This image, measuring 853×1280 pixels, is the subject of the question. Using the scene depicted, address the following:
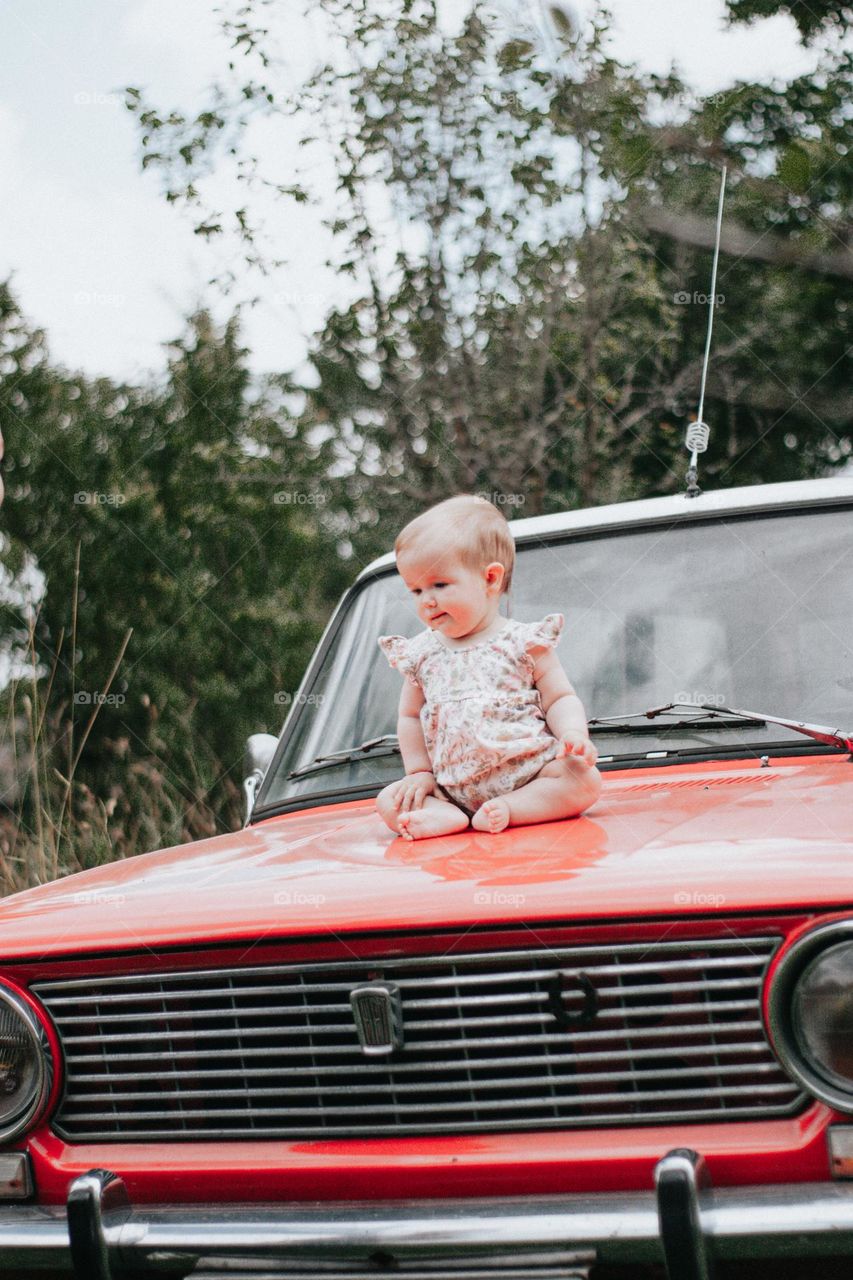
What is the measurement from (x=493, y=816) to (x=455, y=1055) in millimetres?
541

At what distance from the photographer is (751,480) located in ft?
43.9

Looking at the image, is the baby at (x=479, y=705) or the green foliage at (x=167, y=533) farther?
the green foliage at (x=167, y=533)

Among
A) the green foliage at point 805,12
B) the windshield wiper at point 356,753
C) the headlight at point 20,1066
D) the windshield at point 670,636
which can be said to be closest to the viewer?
the headlight at point 20,1066

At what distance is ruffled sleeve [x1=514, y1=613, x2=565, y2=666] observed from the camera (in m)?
2.64

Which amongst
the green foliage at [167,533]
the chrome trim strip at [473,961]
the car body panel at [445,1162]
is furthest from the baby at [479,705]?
the green foliage at [167,533]

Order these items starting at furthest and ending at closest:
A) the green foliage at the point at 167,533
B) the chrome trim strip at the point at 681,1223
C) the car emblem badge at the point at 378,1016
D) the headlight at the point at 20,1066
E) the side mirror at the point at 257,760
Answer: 1. the green foliage at the point at 167,533
2. the side mirror at the point at 257,760
3. the headlight at the point at 20,1066
4. the car emblem badge at the point at 378,1016
5. the chrome trim strip at the point at 681,1223

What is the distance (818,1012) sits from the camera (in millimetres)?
1833

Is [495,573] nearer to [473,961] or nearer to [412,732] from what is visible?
[412,732]

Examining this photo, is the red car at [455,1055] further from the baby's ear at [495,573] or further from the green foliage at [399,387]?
the green foliage at [399,387]

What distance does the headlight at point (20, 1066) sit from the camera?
2.20m

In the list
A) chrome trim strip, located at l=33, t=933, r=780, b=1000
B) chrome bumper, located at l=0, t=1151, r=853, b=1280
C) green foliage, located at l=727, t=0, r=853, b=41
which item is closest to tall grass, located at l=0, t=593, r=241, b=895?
chrome trim strip, located at l=33, t=933, r=780, b=1000

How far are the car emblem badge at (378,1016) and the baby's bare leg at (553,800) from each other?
1.77ft

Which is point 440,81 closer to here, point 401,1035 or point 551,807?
point 551,807

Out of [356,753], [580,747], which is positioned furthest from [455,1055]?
[356,753]
